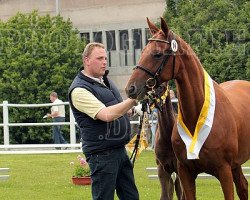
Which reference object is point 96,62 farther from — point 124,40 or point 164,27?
point 124,40

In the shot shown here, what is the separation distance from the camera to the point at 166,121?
26.5 feet

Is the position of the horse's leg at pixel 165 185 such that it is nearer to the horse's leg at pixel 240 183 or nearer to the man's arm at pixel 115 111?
the horse's leg at pixel 240 183

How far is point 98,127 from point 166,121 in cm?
149

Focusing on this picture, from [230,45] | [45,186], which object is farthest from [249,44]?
[45,186]

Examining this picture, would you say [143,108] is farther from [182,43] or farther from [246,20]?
[246,20]

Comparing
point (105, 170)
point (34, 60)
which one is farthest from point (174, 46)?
point (34, 60)

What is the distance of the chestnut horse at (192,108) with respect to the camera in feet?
21.4

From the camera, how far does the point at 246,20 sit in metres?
28.8

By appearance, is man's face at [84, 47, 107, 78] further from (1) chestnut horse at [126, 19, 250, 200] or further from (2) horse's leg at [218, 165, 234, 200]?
(2) horse's leg at [218, 165, 234, 200]

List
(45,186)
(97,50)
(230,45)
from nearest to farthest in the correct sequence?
(97,50) < (45,186) < (230,45)

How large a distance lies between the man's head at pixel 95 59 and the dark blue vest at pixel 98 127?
9cm

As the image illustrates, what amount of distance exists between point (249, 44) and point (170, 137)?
19.9 m

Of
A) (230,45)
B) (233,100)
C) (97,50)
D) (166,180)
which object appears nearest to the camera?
(97,50)

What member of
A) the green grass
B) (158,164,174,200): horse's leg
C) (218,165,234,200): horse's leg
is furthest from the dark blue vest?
the green grass
